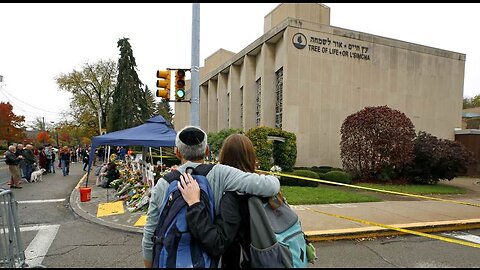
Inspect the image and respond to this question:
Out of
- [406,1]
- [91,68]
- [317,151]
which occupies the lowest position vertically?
[317,151]

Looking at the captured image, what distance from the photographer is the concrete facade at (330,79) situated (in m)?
18.3

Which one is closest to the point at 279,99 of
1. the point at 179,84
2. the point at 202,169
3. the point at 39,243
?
the point at 179,84

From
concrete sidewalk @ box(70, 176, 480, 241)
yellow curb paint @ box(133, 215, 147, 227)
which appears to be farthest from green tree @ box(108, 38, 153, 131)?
yellow curb paint @ box(133, 215, 147, 227)

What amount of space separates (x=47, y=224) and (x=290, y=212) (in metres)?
7.07

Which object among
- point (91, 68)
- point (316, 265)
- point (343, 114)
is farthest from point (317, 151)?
point (91, 68)

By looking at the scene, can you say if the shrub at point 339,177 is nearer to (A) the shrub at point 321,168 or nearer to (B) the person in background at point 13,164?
(A) the shrub at point 321,168

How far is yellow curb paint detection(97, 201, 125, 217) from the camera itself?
754 centimetres

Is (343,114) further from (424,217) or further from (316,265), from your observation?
(316,265)

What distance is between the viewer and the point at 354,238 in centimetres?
593

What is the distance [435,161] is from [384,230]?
10.4 m

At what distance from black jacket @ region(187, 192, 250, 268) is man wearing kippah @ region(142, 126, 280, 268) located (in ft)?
0.25

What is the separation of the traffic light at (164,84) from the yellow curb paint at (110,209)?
3.36 m

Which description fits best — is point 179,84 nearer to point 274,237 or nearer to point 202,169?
point 202,169

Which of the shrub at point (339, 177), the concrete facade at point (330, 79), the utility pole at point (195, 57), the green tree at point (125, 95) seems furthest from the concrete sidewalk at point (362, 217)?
the green tree at point (125, 95)
